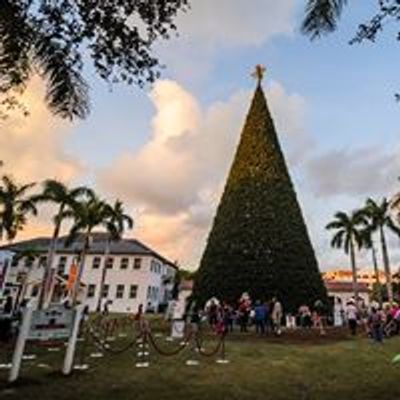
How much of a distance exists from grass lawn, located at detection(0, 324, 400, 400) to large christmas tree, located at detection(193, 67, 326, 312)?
13.8 m

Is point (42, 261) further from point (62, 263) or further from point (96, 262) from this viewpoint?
point (96, 262)

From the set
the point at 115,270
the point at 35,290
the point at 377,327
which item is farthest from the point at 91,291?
the point at 377,327

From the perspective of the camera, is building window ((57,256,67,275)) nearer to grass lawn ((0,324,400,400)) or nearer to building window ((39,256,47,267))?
building window ((39,256,47,267))

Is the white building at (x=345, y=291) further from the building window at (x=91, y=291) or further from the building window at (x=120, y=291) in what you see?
the building window at (x=91, y=291)

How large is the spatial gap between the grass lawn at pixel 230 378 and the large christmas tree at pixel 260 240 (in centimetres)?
1376

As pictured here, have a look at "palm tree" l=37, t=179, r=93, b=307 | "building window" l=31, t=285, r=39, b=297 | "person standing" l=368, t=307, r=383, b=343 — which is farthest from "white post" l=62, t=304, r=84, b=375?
"building window" l=31, t=285, r=39, b=297

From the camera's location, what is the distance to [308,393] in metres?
10.8

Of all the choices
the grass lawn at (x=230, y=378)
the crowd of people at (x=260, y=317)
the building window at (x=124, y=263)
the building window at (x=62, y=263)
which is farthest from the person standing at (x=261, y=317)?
the building window at (x=62, y=263)

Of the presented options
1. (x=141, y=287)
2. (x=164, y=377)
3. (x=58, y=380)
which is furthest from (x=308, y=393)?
(x=141, y=287)

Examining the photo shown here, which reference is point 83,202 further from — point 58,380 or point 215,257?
point 58,380

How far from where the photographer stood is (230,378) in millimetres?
12453

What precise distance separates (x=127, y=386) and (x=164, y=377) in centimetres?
142

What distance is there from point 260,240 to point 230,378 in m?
21.0

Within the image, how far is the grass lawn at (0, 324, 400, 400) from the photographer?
10.4 m
